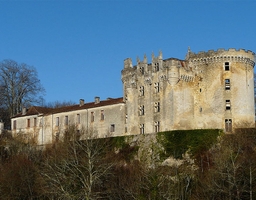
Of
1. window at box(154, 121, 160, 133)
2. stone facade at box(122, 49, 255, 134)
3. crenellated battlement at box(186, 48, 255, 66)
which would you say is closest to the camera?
stone facade at box(122, 49, 255, 134)

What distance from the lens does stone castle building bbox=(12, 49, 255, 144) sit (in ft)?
187

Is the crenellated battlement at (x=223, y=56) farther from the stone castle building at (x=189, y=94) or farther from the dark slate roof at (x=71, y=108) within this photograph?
the dark slate roof at (x=71, y=108)

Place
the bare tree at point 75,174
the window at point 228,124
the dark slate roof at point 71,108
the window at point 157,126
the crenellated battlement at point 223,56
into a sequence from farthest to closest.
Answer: the dark slate roof at point 71,108 → the window at point 157,126 → the crenellated battlement at point 223,56 → the window at point 228,124 → the bare tree at point 75,174

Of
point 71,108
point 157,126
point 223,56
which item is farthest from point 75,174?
point 71,108

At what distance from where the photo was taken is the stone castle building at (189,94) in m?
57.1

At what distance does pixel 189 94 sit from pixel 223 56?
560 cm

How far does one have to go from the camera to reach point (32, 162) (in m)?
55.1

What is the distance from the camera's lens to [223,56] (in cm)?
5794

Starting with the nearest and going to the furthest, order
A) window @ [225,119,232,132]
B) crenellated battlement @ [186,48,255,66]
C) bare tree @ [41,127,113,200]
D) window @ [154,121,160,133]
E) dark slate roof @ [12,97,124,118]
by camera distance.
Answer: bare tree @ [41,127,113,200], window @ [225,119,232,132], crenellated battlement @ [186,48,255,66], window @ [154,121,160,133], dark slate roof @ [12,97,124,118]

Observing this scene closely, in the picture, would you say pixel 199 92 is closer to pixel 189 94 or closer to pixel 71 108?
pixel 189 94

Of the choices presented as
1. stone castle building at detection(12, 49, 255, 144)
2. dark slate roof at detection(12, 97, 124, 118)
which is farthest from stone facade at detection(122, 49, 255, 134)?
dark slate roof at detection(12, 97, 124, 118)

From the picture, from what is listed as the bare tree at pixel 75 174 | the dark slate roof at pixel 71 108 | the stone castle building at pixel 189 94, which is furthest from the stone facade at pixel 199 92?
the bare tree at pixel 75 174

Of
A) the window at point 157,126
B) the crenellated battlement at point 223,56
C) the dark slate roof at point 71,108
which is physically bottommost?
the window at point 157,126

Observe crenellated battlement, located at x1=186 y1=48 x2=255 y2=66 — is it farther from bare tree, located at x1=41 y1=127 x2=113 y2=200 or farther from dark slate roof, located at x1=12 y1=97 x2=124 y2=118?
bare tree, located at x1=41 y1=127 x2=113 y2=200
